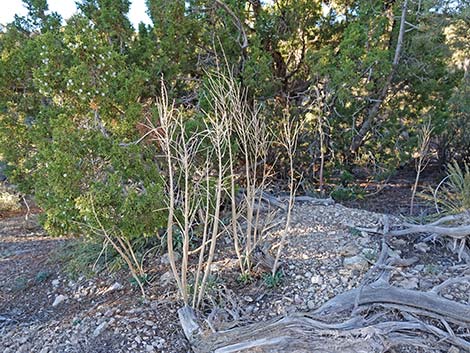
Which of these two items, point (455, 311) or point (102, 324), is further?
point (102, 324)

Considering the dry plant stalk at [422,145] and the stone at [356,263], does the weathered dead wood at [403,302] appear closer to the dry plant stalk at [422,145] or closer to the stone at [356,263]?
the stone at [356,263]

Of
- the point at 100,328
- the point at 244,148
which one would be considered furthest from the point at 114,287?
the point at 244,148

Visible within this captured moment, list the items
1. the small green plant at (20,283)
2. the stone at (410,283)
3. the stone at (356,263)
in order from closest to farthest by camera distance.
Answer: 1. the stone at (410,283)
2. the stone at (356,263)
3. the small green plant at (20,283)

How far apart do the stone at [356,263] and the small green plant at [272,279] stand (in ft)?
1.60

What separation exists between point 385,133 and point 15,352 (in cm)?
420

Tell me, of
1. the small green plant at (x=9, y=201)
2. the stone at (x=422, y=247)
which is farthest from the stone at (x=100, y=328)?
the small green plant at (x=9, y=201)

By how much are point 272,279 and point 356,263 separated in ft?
2.00

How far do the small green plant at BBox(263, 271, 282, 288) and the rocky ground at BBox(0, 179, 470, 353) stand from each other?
0.05ft

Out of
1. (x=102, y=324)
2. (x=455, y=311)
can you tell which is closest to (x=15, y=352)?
(x=102, y=324)

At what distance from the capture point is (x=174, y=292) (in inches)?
98.8

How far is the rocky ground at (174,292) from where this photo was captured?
2195 millimetres

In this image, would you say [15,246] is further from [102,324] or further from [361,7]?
[361,7]

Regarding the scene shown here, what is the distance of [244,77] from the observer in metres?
3.81

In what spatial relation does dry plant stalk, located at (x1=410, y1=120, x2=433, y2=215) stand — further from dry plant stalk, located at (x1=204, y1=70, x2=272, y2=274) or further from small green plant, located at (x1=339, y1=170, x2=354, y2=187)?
dry plant stalk, located at (x1=204, y1=70, x2=272, y2=274)
